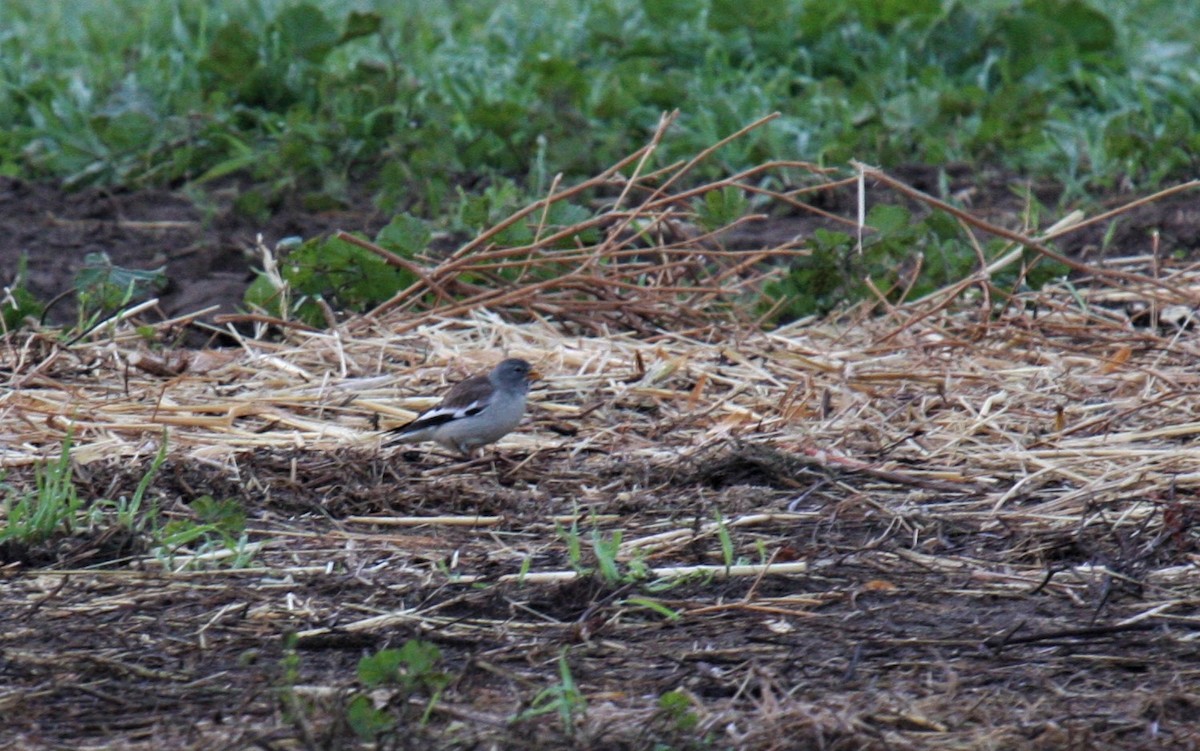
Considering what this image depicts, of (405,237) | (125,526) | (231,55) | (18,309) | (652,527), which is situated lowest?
(231,55)

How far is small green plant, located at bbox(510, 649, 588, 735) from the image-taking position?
2.97 m

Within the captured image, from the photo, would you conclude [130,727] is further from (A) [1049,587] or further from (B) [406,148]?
(B) [406,148]

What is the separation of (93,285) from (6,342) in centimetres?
67

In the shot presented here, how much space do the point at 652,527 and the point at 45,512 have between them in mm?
1560

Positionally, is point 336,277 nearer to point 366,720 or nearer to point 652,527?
point 652,527

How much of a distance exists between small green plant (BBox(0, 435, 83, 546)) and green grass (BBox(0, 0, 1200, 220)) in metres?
4.18

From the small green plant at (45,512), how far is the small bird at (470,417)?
1.21 m

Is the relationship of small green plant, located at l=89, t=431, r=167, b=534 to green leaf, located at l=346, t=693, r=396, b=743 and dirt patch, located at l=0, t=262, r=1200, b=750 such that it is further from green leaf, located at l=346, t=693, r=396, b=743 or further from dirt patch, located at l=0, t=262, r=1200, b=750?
green leaf, located at l=346, t=693, r=396, b=743

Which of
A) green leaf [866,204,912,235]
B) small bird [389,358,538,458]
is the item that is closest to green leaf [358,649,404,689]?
small bird [389,358,538,458]

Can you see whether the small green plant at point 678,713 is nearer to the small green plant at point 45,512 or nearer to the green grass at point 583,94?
the small green plant at point 45,512

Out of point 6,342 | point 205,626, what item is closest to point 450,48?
point 6,342

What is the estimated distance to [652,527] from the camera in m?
4.31

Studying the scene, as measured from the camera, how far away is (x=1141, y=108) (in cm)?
930

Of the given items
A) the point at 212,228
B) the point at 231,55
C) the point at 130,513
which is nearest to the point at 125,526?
the point at 130,513
